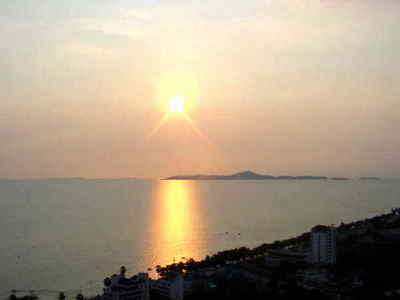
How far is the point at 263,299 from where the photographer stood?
8.78 metres

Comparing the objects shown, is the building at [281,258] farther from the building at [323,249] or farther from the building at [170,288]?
the building at [170,288]

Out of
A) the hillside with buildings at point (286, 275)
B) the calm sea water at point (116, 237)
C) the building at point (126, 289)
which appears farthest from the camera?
the calm sea water at point (116, 237)

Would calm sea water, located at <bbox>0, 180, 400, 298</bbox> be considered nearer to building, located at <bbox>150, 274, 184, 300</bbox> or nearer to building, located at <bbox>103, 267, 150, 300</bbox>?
building, located at <bbox>150, 274, 184, 300</bbox>

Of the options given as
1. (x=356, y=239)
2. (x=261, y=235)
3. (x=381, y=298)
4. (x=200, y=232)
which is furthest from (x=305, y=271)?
(x=200, y=232)

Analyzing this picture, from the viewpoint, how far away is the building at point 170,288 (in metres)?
8.93

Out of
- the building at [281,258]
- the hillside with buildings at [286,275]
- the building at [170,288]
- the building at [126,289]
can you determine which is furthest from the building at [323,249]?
the building at [126,289]

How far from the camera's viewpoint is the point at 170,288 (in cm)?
900

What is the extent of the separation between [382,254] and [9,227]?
16.9 metres

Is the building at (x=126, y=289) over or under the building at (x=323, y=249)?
under

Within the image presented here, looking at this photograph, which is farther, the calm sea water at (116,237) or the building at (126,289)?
the calm sea water at (116,237)

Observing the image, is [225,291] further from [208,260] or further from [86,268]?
[86,268]

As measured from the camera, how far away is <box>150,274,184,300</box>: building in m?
8.93

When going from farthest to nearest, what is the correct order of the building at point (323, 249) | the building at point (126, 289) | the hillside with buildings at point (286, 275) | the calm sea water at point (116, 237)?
the calm sea water at point (116, 237), the building at point (323, 249), the hillside with buildings at point (286, 275), the building at point (126, 289)

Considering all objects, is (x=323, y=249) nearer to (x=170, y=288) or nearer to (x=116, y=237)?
(x=170, y=288)
